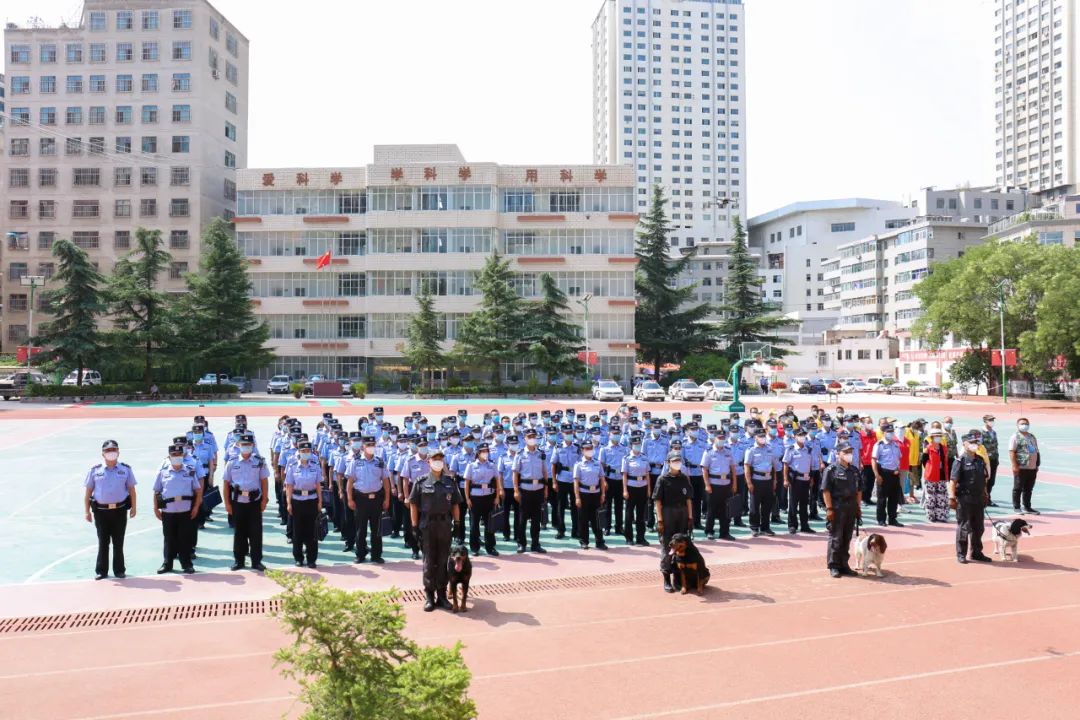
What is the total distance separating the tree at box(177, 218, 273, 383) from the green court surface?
85.7 feet

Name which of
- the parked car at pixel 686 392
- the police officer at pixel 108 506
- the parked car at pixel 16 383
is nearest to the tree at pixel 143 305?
the parked car at pixel 16 383

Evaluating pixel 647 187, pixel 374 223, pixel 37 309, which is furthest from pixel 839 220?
pixel 37 309

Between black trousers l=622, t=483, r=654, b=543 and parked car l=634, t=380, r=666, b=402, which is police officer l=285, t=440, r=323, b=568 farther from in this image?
parked car l=634, t=380, r=666, b=402

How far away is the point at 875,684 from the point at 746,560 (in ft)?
14.5

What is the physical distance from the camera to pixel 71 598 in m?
9.26

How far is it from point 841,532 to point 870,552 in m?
0.43

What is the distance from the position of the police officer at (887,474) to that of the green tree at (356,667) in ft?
37.1

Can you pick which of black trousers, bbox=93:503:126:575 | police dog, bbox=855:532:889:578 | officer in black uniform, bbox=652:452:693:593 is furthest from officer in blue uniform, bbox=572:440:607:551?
black trousers, bbox=93:503:126:575

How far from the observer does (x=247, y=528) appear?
10.7 meters

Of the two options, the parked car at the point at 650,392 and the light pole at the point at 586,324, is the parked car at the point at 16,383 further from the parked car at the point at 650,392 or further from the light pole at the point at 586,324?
the parked car at the point at 650,392

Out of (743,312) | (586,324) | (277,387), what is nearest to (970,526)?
(586,324)

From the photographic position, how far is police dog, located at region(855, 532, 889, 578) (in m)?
10.2

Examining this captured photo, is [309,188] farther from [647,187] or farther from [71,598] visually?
[647,187]

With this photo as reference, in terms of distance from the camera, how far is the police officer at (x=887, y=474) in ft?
44.1
